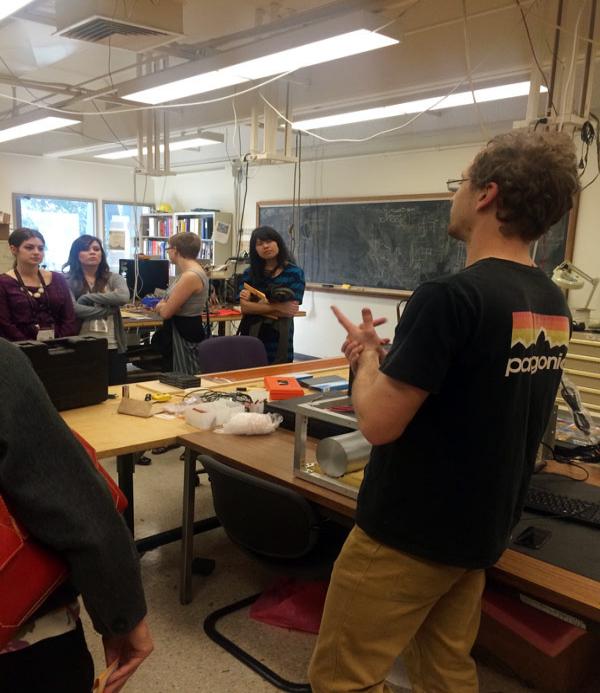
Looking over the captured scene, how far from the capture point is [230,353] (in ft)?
10.6

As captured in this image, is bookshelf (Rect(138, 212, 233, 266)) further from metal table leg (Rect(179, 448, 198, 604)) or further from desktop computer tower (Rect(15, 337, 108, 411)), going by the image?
metal table leg (Rect(179, 448, 198, 604))

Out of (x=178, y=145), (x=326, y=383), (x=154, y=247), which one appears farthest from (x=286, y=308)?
(x=154, y=247)

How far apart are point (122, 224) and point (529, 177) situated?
891 centimetres

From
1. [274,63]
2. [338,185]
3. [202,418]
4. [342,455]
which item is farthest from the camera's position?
[338,185]

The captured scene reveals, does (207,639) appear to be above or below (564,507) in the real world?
below

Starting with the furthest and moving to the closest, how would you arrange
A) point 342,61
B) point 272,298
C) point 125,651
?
point 342,61, point 272,298, point 125,651

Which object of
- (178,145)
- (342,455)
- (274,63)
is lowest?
(342,455)

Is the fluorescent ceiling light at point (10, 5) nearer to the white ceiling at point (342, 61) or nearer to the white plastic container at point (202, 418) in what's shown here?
the white ceiling at point (342, 61)

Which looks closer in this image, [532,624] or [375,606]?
[375,606]

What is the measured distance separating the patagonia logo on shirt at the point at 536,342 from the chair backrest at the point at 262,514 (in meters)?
0.73

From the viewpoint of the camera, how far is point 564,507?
→ 1.51 m

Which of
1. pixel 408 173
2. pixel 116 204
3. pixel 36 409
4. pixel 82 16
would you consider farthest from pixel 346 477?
pixel 116 204

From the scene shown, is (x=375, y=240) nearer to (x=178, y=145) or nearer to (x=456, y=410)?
(x=178, y=145)

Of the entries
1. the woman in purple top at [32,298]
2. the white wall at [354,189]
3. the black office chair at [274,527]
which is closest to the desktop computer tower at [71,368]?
the black office chair at [274,527]
